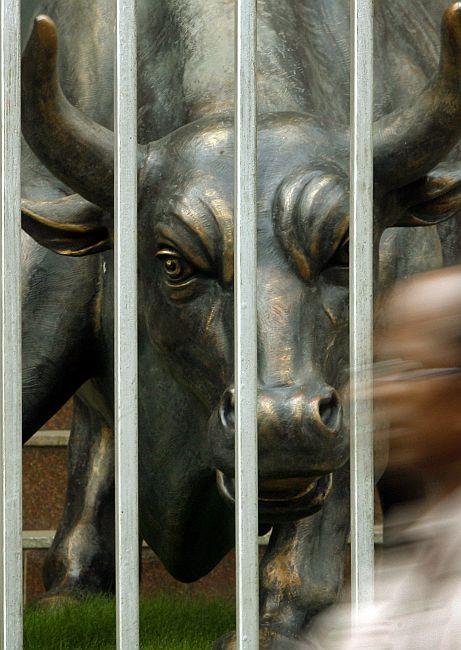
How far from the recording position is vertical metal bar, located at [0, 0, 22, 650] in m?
1.89

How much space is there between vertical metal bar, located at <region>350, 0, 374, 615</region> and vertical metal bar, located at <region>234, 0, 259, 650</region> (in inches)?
4.8

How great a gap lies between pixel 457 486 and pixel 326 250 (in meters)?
1.60

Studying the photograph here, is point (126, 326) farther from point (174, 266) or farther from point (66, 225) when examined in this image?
point (66, 225)

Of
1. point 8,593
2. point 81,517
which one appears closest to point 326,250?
point 8,593

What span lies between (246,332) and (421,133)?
0.99 metres

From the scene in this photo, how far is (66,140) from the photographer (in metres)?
2.75

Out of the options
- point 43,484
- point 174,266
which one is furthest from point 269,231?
point 43,484

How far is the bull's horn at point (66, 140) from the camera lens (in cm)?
257

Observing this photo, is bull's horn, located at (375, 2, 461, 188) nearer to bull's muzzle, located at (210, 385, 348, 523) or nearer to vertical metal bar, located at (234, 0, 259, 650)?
bull's muzzle, located at (210, 385, 348, 523)

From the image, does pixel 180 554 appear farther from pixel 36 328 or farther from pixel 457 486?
pixel 457 486

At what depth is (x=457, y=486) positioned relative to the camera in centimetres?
103

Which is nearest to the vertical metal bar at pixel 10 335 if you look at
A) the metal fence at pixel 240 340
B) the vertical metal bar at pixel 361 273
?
the metal fence at pixel 240 340


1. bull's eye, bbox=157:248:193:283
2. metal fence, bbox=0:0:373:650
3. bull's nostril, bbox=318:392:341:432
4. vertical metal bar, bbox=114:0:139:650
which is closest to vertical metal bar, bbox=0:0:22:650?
metal fence, bbox=0:0:373:650

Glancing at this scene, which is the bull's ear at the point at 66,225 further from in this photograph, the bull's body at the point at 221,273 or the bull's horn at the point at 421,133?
the bull's horn at the point at 421,133
